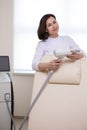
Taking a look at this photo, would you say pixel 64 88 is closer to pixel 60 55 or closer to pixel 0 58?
pixel 60 55

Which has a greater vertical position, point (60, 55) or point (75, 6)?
point (75, 6)

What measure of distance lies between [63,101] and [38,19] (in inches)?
51.2

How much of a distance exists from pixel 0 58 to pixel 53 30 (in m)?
0.63

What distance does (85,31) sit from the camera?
2854 mm

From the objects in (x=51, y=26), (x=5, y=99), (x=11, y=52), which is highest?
(x=51, y=26)

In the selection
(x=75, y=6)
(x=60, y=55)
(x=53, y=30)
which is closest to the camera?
(x=60, y=55)

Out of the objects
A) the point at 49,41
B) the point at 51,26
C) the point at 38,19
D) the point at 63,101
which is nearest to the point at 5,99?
the point at 63,101

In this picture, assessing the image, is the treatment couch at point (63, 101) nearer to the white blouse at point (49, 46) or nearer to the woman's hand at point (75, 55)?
the woman's hand at point (75, 55)

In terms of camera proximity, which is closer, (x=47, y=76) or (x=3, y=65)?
(x=47, y=76)

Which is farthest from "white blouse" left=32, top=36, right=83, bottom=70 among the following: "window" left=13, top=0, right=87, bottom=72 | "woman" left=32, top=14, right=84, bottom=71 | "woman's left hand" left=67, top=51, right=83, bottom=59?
"window" left=13, top=0, right=87, bottom=72

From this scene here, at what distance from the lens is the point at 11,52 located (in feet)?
9.55

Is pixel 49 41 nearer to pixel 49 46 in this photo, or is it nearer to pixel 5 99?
pixel 49 46

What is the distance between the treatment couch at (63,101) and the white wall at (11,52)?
3.07 ft

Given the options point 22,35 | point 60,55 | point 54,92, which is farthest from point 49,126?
point 22,35
